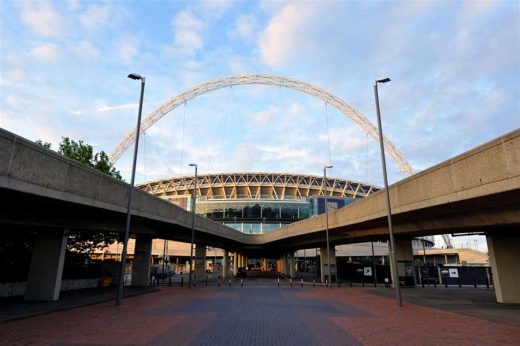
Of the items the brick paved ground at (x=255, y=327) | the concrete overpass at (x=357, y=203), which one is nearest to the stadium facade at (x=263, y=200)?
the concrete overpass at (x=357, y=203)

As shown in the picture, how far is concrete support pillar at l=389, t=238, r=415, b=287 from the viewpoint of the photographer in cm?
3591

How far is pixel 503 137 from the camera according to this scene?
12.7 meters

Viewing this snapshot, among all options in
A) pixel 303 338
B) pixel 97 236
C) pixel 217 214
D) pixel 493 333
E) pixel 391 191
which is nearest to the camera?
pixel 303 338

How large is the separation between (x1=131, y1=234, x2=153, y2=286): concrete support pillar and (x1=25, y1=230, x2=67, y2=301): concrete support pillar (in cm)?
1422

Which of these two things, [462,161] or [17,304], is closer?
[462,161]

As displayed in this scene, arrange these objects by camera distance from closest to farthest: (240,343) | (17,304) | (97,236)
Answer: (240,343) → (17,304) → (97,236)

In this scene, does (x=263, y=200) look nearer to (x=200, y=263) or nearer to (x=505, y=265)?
(x=200, y=263)

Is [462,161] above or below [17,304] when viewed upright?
above

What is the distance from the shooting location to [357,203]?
30.0 meters

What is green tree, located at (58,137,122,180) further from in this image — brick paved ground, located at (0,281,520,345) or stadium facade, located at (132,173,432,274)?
stadium facade, located at (132,173,432,274)

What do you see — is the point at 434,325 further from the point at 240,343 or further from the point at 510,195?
the point at 240,343

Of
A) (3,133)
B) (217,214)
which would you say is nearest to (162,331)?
(3,133)

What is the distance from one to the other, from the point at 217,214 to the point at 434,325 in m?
88.0

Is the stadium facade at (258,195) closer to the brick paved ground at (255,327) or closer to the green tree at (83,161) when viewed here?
the green tree at (83,161)
